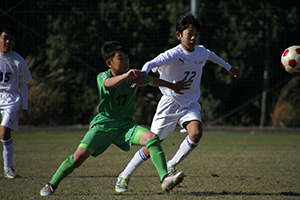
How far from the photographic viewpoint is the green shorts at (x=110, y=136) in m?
4.70

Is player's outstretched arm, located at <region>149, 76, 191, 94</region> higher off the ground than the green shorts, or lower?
higher

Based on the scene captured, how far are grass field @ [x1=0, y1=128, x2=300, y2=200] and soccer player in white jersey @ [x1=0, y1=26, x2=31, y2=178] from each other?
1.74 ft

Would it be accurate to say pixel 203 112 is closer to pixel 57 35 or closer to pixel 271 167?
pixel 57 35

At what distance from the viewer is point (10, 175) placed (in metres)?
6.07

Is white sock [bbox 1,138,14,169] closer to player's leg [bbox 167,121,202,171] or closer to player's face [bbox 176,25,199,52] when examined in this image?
player's leg [bbox 167,121,202,171]

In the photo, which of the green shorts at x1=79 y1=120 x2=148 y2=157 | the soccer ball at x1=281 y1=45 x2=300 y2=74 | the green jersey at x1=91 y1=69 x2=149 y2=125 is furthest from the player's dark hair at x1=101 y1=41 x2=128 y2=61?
the soccer ball at x1=281 y1=45 x2=300 y2=74

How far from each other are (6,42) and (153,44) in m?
10.1

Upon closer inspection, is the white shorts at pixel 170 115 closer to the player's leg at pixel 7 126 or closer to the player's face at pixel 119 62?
the player's face at pixel 119 62

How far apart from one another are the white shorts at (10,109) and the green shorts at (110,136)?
198cm

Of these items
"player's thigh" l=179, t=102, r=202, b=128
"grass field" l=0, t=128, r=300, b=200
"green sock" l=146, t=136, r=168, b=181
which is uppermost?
"player's thigh" l=179, t=102, r=202, b=128

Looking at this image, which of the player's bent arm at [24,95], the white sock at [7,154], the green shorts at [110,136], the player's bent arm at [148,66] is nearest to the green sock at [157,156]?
the green shorts at [110,136]

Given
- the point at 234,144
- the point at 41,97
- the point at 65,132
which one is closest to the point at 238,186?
the point at 234,144

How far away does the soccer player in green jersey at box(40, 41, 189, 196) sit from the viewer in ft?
15.3

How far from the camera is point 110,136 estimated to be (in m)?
4.74
